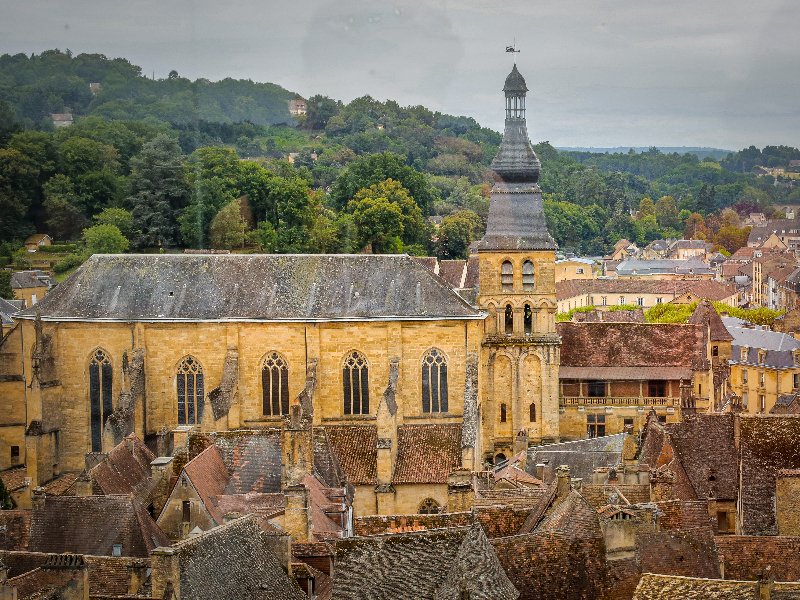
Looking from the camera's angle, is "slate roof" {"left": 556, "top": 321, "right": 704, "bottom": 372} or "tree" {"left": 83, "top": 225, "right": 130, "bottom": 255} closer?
"slate roof" {"left": 556, "top": 321, "right": 704, "bottom": 372}

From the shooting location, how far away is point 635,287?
15488 centimetres

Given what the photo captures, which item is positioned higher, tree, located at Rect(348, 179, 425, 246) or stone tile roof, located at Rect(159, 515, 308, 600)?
tree, located at Rect(348, 179, 425, 246)

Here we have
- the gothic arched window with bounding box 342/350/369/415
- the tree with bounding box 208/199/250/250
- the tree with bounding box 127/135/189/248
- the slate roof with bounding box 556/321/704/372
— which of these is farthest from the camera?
the tree with bounding box 127/135/189/248

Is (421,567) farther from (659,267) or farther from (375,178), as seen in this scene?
(659,267)

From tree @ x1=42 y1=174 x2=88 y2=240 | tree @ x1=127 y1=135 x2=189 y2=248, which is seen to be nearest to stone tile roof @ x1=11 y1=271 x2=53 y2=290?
tree @ x1=127 y1=135 x2=189 y2=248

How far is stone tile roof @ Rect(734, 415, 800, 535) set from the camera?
4400 centimetres

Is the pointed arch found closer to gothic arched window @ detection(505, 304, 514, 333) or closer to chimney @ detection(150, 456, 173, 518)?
chimney @ detection(150, 456, 173, 518)

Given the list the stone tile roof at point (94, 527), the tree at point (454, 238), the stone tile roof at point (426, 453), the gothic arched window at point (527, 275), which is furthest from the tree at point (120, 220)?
the stone tile roof at point (94, 527)

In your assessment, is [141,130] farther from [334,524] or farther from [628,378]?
[334,524]

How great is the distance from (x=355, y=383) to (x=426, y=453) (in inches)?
232

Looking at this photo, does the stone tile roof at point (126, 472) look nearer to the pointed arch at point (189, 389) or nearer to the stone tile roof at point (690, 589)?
the pointed arch at point (189, 389)

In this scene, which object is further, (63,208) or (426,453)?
(63,208)

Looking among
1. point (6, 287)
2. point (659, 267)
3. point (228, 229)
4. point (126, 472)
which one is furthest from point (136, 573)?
point (659, 267)

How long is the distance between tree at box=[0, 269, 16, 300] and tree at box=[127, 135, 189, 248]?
36.4ft
